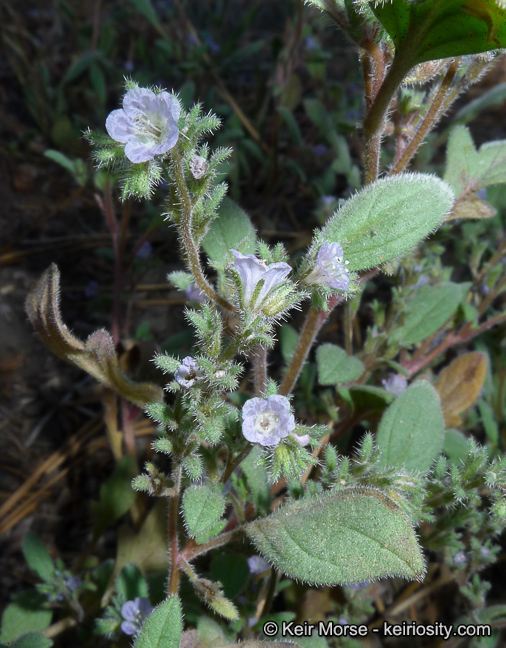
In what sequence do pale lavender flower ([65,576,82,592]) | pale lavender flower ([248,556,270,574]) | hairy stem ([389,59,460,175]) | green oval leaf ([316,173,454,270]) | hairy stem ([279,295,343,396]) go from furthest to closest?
pale lavender flower ([65,576,82,592])
pale lavender flower ([248,556,270,574])
hairy stem ([279,295,343,396])
hairy stem ([389,59,460,175])
green oval leaf ([316,173,454,270])

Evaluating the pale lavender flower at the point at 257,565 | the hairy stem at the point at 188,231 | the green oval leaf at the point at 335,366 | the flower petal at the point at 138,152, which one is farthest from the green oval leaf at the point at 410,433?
the flower petal at the point at 138,152

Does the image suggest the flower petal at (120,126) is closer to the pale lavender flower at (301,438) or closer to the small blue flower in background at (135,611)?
the pale lavender flower at (301,438)

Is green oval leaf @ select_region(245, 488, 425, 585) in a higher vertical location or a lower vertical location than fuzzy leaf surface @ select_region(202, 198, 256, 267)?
lower

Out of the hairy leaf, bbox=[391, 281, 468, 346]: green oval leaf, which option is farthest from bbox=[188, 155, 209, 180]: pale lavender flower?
bbox=[391, 281, 468, 346]: green oval leaf

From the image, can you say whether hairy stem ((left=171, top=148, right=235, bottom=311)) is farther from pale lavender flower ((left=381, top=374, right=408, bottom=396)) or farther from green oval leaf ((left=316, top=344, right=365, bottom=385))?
pale lavender flower ((left=381, top=374, right=408, bottom=396))

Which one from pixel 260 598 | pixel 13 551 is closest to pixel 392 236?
pixel 260 598

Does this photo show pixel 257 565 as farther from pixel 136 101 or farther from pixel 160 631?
pixel 136 101

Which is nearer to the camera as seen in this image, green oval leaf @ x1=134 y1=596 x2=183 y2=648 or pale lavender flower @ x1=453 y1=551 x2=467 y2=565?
green oval leaf @ x1=134 y1=596 x2=183 y2=648

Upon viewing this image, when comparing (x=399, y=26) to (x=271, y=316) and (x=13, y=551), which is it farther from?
(x=13, y=551)
